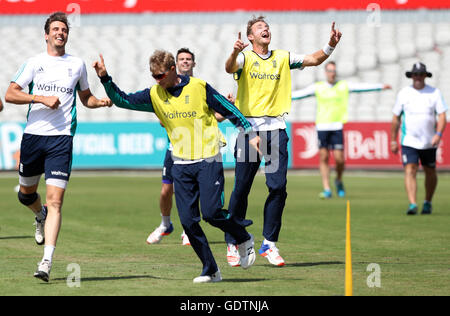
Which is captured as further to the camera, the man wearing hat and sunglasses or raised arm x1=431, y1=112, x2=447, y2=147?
the man wearing hat and sunglasses

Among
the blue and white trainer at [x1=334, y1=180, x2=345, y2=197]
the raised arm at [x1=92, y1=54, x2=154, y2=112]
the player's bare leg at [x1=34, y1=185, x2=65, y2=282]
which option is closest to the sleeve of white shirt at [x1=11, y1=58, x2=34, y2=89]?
the raised arm at [x1=92, y1=54, x2=154, y2=112]

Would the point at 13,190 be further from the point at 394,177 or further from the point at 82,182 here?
the point at 394,177

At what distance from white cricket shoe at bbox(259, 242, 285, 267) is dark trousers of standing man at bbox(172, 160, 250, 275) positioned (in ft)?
4.20

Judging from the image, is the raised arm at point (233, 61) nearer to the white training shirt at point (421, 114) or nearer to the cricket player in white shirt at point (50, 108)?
the cricket player in white shirt at point (50, 108)

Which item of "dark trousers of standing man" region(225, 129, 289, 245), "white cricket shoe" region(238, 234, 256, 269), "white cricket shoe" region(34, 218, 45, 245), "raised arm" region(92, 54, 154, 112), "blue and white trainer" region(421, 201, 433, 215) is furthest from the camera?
"blue and white trainer" region(421, 201, 433, 215)

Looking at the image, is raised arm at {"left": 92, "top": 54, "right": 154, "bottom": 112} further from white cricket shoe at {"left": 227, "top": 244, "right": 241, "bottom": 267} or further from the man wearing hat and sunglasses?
the man wearing hat and sunglasses

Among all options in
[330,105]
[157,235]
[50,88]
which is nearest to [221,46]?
[330,105]

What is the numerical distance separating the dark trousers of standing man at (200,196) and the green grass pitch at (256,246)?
302mm

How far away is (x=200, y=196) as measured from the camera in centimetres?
744

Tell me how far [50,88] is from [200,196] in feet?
5.87

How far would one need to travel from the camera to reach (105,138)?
87.1 ft

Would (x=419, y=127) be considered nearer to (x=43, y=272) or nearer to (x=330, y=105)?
(x=330, y=105)

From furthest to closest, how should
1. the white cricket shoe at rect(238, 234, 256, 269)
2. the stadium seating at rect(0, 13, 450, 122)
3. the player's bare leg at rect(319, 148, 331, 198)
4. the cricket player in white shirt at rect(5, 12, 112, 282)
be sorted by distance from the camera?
the stadium seating at rect(0, 13, 450, 122)
the player's bare leg at rect(319, 148, 331, 198)
the white cricket shoe at rect(238, 234, 256, 269)
the cricket player in white shirt at rect(5, 12, 112, 282)

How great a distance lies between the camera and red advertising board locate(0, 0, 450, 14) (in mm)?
31938
